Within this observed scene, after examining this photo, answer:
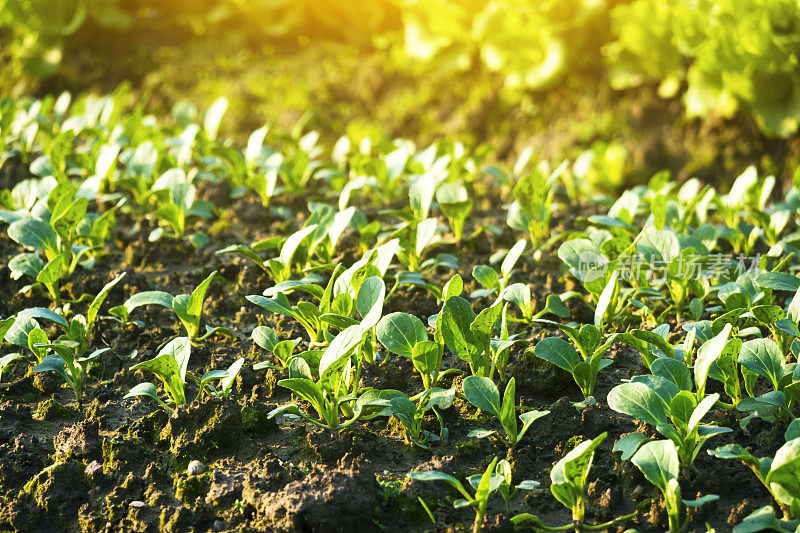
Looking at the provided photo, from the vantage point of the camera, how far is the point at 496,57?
16.6 ft

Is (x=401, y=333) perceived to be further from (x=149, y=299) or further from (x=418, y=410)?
(x=149, y=299)

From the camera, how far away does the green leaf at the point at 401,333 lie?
198 cm

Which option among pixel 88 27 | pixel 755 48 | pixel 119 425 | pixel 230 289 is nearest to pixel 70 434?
pixel 119 425

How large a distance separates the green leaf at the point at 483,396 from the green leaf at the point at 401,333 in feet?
0.67

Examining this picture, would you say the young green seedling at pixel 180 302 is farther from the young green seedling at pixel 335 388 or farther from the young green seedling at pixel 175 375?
the young green seedling at pixel 335 388

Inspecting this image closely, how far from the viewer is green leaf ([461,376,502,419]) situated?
1832 millimetres

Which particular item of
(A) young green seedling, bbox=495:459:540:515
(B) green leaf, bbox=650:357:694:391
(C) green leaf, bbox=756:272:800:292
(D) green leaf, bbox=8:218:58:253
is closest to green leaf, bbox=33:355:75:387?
(D) green leaf, bbox=8:218:58:253

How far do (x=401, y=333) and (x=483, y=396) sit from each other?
0.93 feet

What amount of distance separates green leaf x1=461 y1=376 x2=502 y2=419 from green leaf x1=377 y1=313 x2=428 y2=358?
0.20 m

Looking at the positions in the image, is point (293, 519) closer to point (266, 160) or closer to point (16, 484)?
point (16, 484)

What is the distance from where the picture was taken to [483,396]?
1838 mm

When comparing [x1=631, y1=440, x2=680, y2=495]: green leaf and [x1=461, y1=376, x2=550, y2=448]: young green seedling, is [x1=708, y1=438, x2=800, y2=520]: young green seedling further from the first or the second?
[x1=461, y1=376, x2=550, y2=448]: young green seedling

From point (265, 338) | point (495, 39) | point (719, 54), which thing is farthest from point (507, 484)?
point (495, 39)

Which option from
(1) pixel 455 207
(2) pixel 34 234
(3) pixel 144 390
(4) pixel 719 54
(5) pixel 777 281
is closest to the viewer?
(3) pixel 144 390
